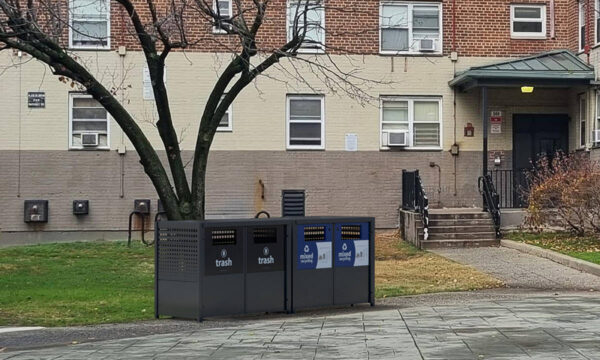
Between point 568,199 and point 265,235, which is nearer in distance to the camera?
point 265,235

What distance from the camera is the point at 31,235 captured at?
2255 cm

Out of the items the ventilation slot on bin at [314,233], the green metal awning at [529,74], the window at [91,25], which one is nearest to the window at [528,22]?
the green metal awning at [529,74]

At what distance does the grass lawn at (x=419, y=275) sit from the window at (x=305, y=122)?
4270 millimetres

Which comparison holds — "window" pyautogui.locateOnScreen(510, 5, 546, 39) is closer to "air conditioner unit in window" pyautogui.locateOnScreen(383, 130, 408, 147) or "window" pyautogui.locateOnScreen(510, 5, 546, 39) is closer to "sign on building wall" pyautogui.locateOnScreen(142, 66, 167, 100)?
"air conditioner unit in window" pyautogui.locateOnScreen(383, 130, 408, 147)

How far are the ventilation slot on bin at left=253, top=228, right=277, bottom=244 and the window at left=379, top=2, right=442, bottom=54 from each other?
12550 mm

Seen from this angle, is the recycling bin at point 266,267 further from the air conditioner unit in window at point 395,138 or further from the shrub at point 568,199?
the air conditioner unit in window at point 395,138

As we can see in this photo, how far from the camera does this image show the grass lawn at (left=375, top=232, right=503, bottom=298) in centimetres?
1458

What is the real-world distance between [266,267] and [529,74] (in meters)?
12.7

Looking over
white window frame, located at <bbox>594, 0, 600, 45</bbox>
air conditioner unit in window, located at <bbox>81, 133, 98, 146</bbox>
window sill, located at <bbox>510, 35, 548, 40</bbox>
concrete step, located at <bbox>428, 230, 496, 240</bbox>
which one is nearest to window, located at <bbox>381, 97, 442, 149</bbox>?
window sill, located at <bbox>510, 35, 548, 40</bbox>

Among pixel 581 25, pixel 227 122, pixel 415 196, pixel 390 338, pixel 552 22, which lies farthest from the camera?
pixel 552 22

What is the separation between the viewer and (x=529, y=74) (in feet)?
72.8

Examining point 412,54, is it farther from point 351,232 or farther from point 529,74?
point 351,232

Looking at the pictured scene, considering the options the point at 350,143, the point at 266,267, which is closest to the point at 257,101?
the point at 350,143

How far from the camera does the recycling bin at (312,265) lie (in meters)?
12.1
